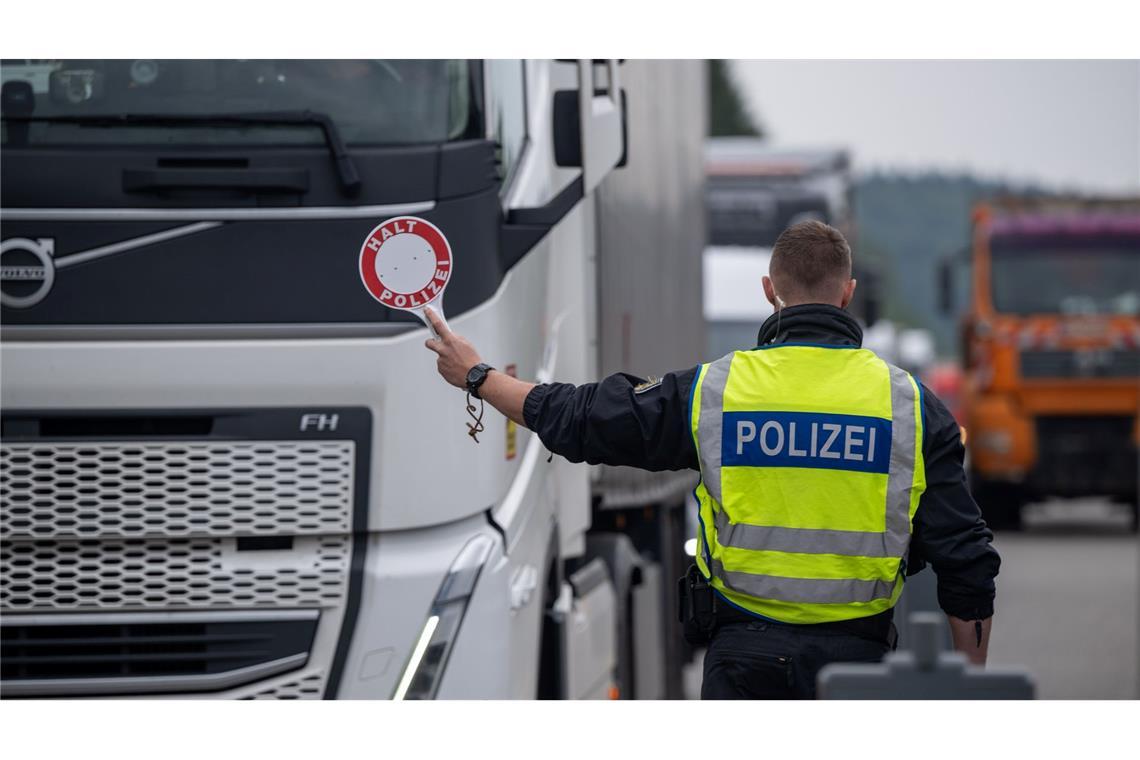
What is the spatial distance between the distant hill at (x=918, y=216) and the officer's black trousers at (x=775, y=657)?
15.6m

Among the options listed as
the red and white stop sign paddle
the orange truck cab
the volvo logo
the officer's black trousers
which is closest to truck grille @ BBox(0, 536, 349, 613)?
the volvo logo

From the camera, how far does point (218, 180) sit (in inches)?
168

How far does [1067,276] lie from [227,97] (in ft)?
46.0

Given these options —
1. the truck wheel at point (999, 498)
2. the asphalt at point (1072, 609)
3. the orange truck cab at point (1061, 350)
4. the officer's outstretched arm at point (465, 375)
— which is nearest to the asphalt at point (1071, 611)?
the asphalt at point (1072, 609)

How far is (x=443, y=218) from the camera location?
432cm

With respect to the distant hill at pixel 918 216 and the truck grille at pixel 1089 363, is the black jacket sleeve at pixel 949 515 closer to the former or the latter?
the truck grille at pixel 1089 363

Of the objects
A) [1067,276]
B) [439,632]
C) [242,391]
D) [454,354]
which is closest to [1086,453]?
[1067,276]

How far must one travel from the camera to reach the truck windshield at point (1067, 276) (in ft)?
55.5

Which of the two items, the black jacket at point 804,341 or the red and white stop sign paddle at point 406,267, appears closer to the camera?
the black jacket at point 804,341

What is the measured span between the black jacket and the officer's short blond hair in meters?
0.04

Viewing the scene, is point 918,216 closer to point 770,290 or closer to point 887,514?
point 770,290

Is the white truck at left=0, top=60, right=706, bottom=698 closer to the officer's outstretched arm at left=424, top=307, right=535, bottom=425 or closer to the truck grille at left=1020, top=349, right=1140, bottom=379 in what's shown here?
the officer's outstretched arm at left=424, top=307, right=535, bottom=425
